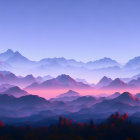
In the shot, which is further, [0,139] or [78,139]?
[0,139]

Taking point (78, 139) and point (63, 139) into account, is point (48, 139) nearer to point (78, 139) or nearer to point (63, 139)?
point (63, 139)

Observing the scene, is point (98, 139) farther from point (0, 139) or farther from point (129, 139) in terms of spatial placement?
point (0, 139)

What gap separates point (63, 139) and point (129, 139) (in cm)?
5272

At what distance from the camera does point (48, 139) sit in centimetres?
19912

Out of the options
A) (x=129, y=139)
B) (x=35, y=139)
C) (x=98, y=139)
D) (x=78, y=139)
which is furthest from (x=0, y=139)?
(x=129, y=139)

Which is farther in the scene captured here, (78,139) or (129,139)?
(129,139)

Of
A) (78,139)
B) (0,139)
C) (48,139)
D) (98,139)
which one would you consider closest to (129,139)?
(98,139)

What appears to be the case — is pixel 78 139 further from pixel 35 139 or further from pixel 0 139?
pixel 0 139

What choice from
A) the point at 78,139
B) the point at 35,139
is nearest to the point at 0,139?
the point at 35,139

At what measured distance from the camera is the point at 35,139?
195500 millimetres

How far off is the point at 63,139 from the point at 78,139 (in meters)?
18.5

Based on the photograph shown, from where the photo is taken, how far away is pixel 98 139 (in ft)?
655

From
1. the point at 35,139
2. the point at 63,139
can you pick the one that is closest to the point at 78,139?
the point at 63,139

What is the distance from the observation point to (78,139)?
18425 cm
